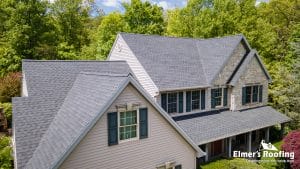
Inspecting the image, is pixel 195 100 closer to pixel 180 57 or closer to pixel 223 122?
pixel 223 122

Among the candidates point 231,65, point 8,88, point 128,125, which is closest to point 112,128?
point 128,125

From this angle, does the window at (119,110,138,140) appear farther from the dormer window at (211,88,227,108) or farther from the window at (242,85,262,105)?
the window at (242,85,262,105)

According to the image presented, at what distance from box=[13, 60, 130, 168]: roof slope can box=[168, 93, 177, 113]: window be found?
15.2 ft

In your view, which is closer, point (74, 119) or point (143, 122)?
point (74, 119)

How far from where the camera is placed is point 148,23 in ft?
144

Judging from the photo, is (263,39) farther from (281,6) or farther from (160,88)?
(160,88)

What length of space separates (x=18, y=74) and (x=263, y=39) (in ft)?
99.4

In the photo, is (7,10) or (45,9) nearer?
(7,10)

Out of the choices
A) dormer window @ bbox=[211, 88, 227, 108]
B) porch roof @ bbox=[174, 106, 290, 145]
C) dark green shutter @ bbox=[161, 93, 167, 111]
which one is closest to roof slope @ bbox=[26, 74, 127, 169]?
dark green shutter @ bbox=[161, 93, 167, 111]

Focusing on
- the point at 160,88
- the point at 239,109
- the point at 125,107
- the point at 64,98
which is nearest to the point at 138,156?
the point at 125,107

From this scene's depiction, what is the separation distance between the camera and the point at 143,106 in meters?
13.7

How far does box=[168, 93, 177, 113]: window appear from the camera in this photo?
21.5 m

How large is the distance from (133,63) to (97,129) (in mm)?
10960

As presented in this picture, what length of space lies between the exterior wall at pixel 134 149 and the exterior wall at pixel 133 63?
6177 mm
